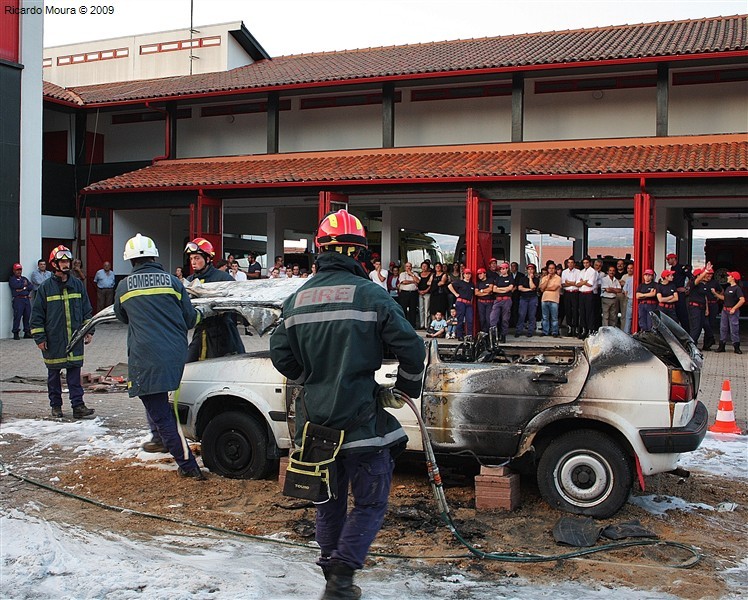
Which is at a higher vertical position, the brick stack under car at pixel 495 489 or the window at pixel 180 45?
the window at pixel 180 45

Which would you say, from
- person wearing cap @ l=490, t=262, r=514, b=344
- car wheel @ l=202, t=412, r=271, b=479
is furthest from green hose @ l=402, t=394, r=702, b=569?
person wearing cap @ l=490, t=262, r=514, b=344

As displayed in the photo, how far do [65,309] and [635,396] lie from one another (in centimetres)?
605

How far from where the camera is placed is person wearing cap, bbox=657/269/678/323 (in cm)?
1582

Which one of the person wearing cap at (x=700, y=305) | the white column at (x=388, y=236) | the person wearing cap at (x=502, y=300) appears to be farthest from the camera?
the white column at (x=388, y=236)

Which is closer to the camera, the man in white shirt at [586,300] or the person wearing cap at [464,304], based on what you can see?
the man in white shirt at [586,300]

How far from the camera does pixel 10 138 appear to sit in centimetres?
1891

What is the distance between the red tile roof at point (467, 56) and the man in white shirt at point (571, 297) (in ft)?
17.7

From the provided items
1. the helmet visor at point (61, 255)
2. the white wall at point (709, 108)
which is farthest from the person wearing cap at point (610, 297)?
the helmet visor at point (61, 255)

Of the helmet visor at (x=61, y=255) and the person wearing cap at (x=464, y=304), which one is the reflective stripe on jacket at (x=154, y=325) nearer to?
the helmet visor at (x=61, y=255)

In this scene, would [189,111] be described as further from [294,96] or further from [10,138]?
[10,138]

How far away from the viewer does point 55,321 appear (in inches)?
345

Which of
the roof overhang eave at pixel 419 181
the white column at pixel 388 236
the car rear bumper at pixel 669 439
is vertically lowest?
the car rear bumper at pixel 669 439

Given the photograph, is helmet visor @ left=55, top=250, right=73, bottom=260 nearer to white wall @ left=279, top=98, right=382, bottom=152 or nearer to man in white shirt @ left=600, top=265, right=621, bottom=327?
man in white shirt @ left=600, top=265, right=621, bottom=327

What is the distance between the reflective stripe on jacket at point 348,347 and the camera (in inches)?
156
